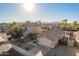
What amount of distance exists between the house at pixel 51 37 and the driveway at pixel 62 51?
0.21 ft

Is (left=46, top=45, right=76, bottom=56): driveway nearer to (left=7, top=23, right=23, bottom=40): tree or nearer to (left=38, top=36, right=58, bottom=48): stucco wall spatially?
(left=38, top=36, right=58, bottom=48): stucco wall

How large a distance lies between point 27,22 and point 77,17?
654 millimetres

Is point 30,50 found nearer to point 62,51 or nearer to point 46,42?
point 46,42

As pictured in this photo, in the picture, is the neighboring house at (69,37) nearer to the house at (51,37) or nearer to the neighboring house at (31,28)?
the house at (51,37)

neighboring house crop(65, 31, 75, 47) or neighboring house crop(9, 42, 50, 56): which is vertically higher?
neighboring house crop(65, 31, 75, 47)

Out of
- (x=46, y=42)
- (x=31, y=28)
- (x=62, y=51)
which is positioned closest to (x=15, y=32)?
(x=31, y=28)

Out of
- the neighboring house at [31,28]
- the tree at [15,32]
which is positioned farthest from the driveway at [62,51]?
the tree at [15,32]

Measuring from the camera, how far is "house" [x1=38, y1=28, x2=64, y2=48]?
2047 millimetres

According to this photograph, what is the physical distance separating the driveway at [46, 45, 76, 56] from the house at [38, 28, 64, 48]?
2.5 inches

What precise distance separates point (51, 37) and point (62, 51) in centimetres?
23

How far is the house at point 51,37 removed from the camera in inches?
80.6

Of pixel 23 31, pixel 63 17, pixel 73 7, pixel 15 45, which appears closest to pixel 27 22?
pixel 23 31

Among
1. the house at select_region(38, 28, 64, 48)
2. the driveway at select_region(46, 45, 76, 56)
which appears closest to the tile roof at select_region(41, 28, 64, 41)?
the house at select_region(38, 28, 64, 48)

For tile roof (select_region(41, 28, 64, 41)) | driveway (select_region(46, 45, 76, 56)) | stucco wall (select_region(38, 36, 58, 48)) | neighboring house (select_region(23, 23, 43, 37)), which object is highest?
neighboring house (select_region(23, 23, 43, 37))
